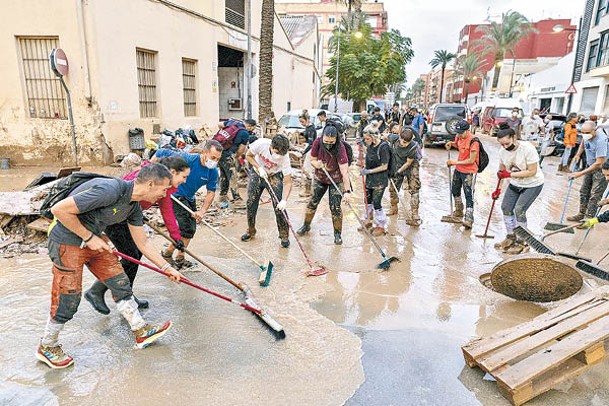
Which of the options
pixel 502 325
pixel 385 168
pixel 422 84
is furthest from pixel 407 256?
pixel 422 84

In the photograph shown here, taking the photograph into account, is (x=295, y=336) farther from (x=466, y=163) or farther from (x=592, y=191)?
(x=592, y=191)

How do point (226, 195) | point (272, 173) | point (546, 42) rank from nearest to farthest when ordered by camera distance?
point (272, 173)
point (226, 195)
point (546, 42)

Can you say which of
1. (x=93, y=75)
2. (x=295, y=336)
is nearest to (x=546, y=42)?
(x=93, y=75)

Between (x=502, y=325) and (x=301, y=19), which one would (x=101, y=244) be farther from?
(x=301, y=19)

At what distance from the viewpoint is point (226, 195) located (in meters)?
8.30

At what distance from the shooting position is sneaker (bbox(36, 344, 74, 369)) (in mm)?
3086

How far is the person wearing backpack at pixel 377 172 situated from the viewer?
629cm

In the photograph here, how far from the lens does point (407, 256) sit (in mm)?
5695

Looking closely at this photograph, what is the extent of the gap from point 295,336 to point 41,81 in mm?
9846

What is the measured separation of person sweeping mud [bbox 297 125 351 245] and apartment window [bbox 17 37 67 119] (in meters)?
7.40

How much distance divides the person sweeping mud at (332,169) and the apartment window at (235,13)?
12.1m

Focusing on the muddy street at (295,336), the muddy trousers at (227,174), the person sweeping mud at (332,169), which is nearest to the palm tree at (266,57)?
the muddy trousers at (227,174)

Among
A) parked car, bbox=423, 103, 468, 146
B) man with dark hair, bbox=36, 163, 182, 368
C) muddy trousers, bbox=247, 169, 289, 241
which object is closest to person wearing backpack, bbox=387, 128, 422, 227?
muddy trousers, bbox=247, 169, 289, 241

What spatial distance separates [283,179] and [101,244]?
320 centimetres
